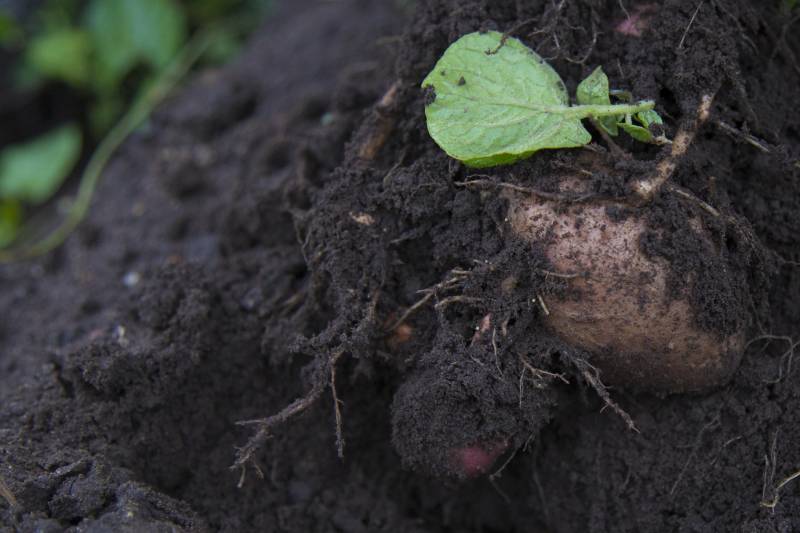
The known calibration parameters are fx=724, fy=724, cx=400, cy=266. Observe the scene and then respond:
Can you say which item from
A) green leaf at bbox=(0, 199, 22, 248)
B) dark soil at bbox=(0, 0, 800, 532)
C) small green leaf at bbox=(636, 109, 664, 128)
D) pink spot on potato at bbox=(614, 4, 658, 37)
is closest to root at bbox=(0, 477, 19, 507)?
dark soil at bbox=(0, 0, 800, 532)

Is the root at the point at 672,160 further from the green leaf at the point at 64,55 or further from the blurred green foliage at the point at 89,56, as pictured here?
the green leaf at the point at 64,55

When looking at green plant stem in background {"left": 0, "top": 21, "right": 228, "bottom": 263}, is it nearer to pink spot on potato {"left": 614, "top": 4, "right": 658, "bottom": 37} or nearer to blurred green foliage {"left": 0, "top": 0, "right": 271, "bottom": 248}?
blurred green foliage {"left": 0, "top": 0, "right": 271, "bottom": 248}

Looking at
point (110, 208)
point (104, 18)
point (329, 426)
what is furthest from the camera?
point (104, 18)

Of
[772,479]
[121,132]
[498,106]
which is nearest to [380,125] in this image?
[498,106]

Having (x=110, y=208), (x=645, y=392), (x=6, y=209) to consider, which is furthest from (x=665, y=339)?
(x=6, y=209)

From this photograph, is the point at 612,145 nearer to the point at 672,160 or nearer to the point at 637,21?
the point at 672,160

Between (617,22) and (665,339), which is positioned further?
(617,22)

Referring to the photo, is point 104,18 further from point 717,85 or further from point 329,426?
point 717,85
